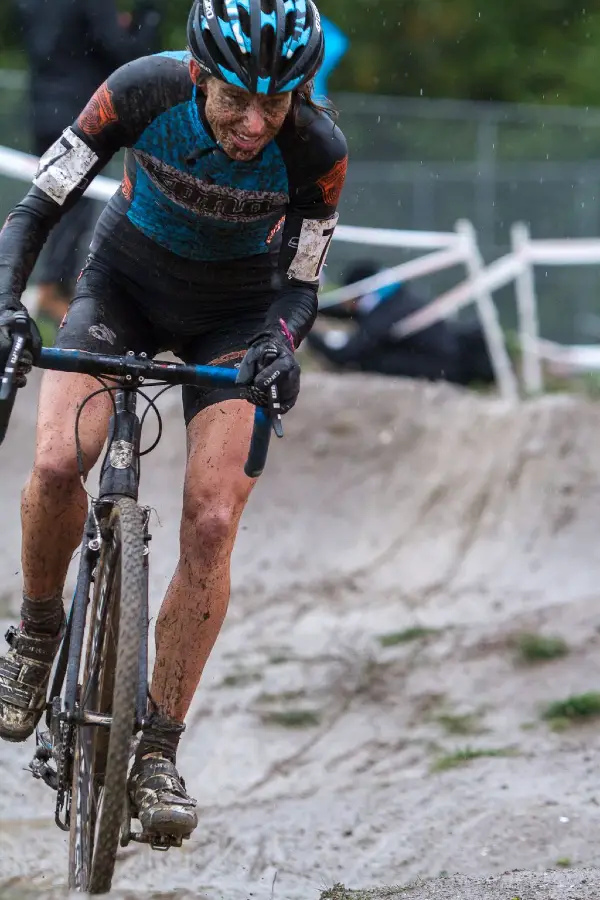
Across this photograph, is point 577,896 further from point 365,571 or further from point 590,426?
point 590,426

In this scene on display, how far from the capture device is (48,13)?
9.05 m

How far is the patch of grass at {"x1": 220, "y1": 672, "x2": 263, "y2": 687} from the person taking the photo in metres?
6.61

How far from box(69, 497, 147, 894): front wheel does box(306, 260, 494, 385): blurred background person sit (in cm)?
739

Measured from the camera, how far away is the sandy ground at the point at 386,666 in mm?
4551

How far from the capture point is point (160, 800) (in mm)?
3588

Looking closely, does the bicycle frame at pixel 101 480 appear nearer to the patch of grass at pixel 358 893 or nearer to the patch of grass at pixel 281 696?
the patch of grass at pixel 358 893

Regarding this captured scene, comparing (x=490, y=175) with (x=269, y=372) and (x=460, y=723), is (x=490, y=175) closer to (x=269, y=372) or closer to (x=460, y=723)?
(x=460, y=723)

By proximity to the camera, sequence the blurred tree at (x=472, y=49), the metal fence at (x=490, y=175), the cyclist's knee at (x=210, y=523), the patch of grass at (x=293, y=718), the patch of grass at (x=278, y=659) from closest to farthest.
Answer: the cyclist's knee at (x=210, y=523), the patch of grass at (x=293, y=718), the patch of grass at (x=278, y=659), the metal fence at (x=490, y=175), the blurred tree at (x=472, y=49)

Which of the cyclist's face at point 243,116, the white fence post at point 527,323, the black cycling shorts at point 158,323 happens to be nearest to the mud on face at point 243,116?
the cyclist's face at point 243,116

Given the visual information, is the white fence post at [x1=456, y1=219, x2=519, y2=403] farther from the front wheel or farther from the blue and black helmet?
the front wheel

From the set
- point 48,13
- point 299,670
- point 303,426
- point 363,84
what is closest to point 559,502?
point 303,426

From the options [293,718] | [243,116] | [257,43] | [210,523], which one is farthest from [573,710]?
[257,43]

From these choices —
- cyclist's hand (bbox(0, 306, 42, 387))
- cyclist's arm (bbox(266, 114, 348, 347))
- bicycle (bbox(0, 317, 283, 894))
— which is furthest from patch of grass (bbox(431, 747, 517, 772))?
cyclist's hand (bbox(0, 306, 42, 387))

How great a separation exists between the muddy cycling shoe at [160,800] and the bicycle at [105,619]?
0.04 metres
